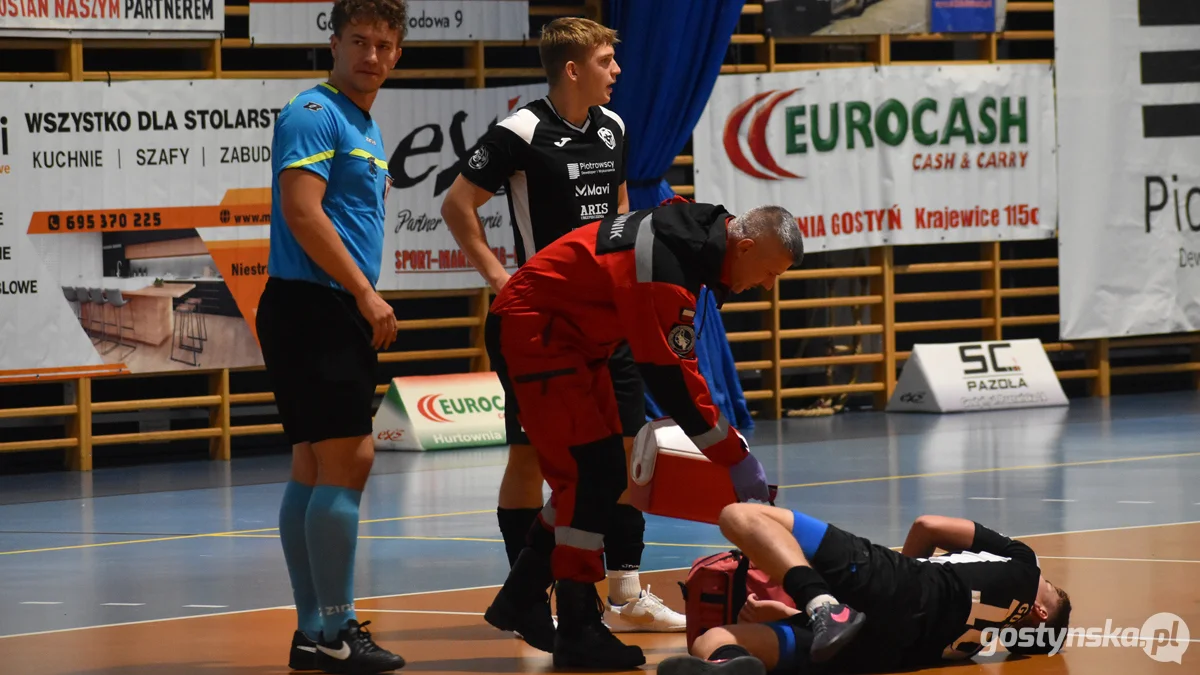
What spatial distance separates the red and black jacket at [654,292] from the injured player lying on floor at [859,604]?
10.2 inches

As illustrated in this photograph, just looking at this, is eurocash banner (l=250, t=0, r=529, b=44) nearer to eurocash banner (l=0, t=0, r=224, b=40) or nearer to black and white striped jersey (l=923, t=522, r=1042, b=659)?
eurocash banner (l=0, t=0, r=224, b=40)

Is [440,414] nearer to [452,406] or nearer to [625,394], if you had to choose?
[452,406]

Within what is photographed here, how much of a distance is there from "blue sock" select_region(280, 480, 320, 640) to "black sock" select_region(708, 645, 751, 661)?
1.08 metres

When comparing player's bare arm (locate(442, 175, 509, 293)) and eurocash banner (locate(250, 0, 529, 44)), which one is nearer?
player's bare arm (locate(442, 175, 509, 293))

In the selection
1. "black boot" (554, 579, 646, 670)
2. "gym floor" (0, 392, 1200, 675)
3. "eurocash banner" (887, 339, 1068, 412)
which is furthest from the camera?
"eurocash banner" (887, 339, 1068, 412)

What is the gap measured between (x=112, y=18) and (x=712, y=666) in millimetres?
6780

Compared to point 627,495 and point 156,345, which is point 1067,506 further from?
point 156,345

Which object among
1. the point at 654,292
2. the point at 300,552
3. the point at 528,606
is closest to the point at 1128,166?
the point at 528,606

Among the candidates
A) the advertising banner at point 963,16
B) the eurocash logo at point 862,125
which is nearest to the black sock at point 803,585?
the eurocash logo at point 862,125

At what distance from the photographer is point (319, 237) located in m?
4.26

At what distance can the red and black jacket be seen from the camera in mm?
4086

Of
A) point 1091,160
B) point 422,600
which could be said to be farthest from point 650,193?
point 422,600

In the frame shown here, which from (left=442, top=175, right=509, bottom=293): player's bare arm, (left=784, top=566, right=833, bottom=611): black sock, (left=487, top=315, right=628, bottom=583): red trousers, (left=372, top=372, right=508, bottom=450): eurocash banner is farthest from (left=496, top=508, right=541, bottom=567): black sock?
(left=372, top=372, right=508, bottom=450): eurocash banner

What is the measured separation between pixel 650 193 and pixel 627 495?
601cm
